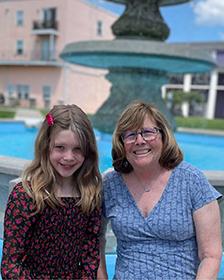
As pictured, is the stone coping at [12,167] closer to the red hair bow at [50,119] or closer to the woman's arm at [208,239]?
the red hair bow at [50,119]

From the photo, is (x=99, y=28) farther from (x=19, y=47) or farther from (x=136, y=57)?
(x=136, y=57)

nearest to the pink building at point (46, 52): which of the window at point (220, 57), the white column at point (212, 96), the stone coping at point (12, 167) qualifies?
the white column at point (212, 96)

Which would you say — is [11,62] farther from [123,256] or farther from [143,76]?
[123,256]

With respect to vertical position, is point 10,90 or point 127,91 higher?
point 127,91

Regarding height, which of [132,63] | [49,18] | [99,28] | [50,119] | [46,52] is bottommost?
[50,119]

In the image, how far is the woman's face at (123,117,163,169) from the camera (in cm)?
191

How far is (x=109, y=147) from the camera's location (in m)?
7.58

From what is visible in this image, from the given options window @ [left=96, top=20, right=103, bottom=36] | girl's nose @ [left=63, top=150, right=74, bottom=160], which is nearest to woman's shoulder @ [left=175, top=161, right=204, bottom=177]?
Result: girl's nose @ [left=63, top=150, right=74, bottom=160]

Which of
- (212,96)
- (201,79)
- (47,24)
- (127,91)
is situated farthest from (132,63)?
(201,79)

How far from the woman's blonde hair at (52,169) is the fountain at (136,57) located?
4386mm

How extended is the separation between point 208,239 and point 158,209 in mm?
265

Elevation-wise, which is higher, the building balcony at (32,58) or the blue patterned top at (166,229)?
the building balcony at (32,58)

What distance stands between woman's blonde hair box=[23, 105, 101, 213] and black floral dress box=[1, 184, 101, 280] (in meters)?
0.04

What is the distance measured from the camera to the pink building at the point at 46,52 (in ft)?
111
